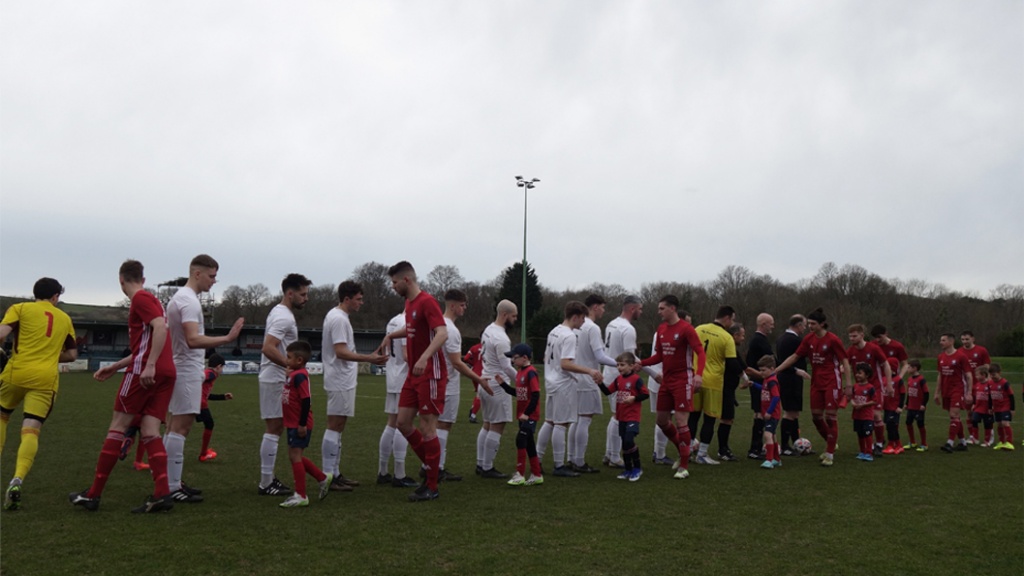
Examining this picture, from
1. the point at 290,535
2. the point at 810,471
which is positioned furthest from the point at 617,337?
the point at 290,535

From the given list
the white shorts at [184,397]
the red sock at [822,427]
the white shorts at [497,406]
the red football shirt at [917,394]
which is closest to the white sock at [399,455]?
the white shorts at [497,406]

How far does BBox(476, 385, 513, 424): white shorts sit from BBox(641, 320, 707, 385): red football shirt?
1762 mm

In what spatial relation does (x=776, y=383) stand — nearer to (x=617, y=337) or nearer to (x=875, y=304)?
(x=617, y=337)

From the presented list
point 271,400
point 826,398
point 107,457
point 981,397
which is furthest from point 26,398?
point 981,397

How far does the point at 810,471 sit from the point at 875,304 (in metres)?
62.3

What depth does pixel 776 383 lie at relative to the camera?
10.1 m

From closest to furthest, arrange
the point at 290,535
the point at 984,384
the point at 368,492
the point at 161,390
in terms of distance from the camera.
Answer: the point at 290,535
the point at 161,390
the point at 368,492
the point at 984,384

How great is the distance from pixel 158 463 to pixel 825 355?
28.8 ft

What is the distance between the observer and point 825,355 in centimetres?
1028

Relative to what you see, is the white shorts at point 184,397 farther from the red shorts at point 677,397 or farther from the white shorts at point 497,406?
the red shorts at point 677,397

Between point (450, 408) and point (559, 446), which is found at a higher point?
point (450, 408)

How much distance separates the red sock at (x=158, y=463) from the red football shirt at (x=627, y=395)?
4.75m

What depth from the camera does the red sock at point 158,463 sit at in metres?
6.03

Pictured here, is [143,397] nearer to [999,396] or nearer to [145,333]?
[145,333]
